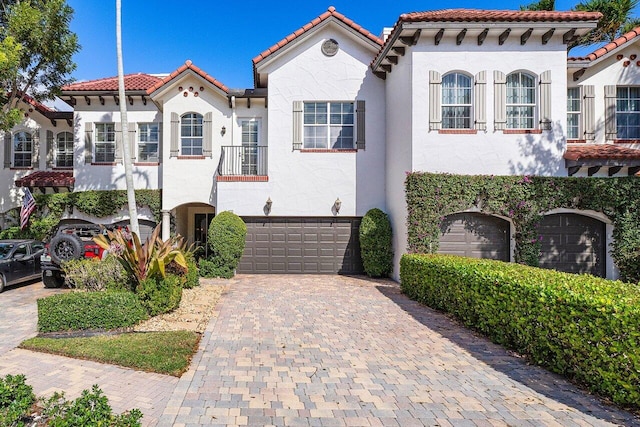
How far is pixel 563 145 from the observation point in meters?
11.1

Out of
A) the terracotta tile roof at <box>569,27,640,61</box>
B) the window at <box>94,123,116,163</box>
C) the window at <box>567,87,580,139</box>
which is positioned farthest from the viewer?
the window at <box>94,123,116,163</box>

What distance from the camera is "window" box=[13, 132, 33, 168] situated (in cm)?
1608

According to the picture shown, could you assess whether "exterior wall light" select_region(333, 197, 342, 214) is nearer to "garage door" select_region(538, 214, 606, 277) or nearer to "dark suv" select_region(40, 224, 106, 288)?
"garage door" select_region(538, 214, 606, 277)

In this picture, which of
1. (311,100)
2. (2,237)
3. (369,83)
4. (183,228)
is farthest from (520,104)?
(2,237)

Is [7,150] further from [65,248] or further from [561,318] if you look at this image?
[561,318]

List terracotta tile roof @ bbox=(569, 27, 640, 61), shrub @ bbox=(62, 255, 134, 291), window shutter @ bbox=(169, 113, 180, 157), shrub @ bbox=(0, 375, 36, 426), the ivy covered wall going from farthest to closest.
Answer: window shutter @ bbox=(169, 113, 180, 157) → terracotta tile roof @ bbox=(569, 27, 640, 61) → the ivy covered wall → shrub @ bbox=(62, 255, 134, 291) → shrub @ bbox=(0, 375, 36, 426)

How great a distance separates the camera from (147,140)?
599 inches

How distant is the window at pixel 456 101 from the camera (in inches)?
440

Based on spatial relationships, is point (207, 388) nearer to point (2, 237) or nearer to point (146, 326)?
point (146, 326)

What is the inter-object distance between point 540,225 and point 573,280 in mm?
6366

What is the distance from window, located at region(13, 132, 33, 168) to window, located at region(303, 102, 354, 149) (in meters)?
13.3

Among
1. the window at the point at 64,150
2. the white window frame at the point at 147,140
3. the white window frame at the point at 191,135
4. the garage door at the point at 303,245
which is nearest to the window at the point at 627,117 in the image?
the garage door at the point at 303,245

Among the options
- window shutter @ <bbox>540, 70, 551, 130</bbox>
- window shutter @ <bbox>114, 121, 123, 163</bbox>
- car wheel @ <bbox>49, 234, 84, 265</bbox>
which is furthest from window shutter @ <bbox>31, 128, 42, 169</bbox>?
window shutter @ <bbox>540, 70, 551, 130</bbox>

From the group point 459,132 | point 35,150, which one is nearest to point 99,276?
point 459,132
